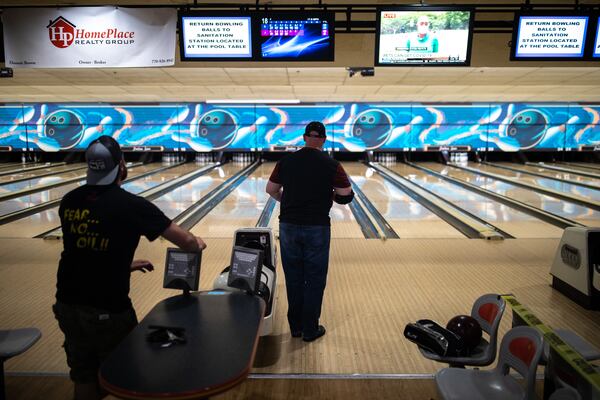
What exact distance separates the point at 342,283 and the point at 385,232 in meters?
2.00

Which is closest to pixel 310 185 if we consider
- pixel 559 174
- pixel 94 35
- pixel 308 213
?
pixel 308 213

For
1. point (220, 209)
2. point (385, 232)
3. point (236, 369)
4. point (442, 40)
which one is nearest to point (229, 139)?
point (220, 209)

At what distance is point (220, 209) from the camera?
720 cm

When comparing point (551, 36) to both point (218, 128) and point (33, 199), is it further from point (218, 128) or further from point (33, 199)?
point (218, 128)

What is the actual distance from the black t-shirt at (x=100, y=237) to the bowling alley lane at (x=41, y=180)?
26.4 feet

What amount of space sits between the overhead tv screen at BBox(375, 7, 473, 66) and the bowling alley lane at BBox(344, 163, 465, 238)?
6.73 feet

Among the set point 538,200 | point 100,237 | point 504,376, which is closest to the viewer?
point 100,237

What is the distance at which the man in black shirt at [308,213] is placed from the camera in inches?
108

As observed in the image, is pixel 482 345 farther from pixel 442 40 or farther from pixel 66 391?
pixel 442 40

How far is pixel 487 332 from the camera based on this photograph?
2.21m

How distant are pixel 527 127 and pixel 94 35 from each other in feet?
43.2

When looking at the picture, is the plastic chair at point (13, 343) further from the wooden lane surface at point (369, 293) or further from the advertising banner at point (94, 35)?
the advertising banner at point (94, 35)

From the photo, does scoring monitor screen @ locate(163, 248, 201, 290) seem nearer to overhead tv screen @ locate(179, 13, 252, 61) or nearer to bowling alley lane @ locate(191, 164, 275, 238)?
overhead tv screen @ locate(179, 13, 252, 61)

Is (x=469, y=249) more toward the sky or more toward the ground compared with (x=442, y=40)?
more toward the ground
